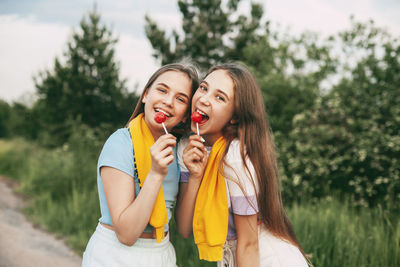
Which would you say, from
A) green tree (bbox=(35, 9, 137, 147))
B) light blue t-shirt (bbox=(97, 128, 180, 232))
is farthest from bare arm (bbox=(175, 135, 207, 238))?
green tree (bbox=(35, 9, 137, 147))

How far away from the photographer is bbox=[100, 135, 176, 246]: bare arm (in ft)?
5.07

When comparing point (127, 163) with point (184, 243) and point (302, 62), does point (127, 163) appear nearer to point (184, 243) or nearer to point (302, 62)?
point (184, 243)

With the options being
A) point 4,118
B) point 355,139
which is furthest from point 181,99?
point 4,118

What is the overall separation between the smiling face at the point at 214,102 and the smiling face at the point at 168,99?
81 millimetres

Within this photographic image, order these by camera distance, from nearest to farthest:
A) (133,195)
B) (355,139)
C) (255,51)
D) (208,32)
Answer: (133,195) < (355,139) < (255,51) < (208,32)

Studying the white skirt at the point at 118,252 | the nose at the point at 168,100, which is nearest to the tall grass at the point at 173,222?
the white skirt at the point at 118,252

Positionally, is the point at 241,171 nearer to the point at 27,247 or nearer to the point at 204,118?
the point at 204,118

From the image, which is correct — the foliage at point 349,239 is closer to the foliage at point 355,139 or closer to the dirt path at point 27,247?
the foliage at point 355,139

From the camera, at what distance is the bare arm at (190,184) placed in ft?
5.75

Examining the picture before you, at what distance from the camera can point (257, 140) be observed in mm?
2016

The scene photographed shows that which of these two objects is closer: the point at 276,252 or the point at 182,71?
the point at 276,252

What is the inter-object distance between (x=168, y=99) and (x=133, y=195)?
624 mm

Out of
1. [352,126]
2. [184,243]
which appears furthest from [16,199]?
[352,126]

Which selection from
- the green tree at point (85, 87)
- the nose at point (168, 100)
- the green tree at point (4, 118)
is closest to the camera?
the nose at point (168, 100)
